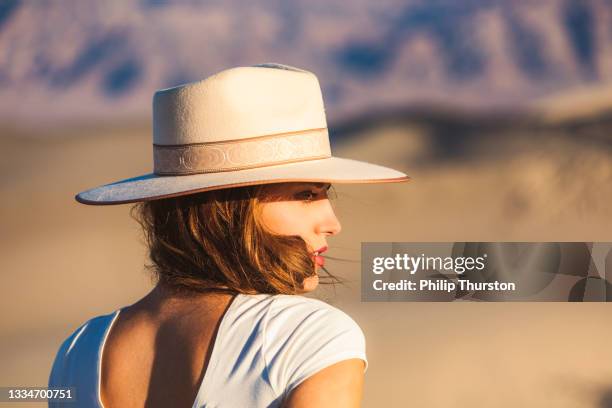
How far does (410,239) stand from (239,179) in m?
3.34

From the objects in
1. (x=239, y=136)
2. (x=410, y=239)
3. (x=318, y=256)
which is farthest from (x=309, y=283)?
(x=410, y=239)

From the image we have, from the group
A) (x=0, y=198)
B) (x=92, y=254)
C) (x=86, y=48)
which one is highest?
(x=86, y=48)

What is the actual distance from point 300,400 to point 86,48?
12.3ft

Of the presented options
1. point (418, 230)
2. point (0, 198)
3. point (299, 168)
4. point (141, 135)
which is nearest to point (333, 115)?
point (418, 230)

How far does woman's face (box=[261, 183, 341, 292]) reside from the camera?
90 centimetres

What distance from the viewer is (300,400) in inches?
29.3

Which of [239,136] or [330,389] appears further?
[239,136]

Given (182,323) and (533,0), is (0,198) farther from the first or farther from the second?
(182,323)

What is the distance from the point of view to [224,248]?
0.87 metres

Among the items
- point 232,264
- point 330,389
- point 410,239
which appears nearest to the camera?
point 330,389

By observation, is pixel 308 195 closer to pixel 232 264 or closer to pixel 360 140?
pixel 232 264

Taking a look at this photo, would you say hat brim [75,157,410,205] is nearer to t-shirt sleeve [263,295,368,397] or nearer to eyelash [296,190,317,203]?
eyelash [296,190,317,203]

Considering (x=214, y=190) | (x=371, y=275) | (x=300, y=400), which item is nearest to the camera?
(x=300, y=400)

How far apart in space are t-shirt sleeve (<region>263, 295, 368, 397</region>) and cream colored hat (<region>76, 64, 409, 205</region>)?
0.53 feet
